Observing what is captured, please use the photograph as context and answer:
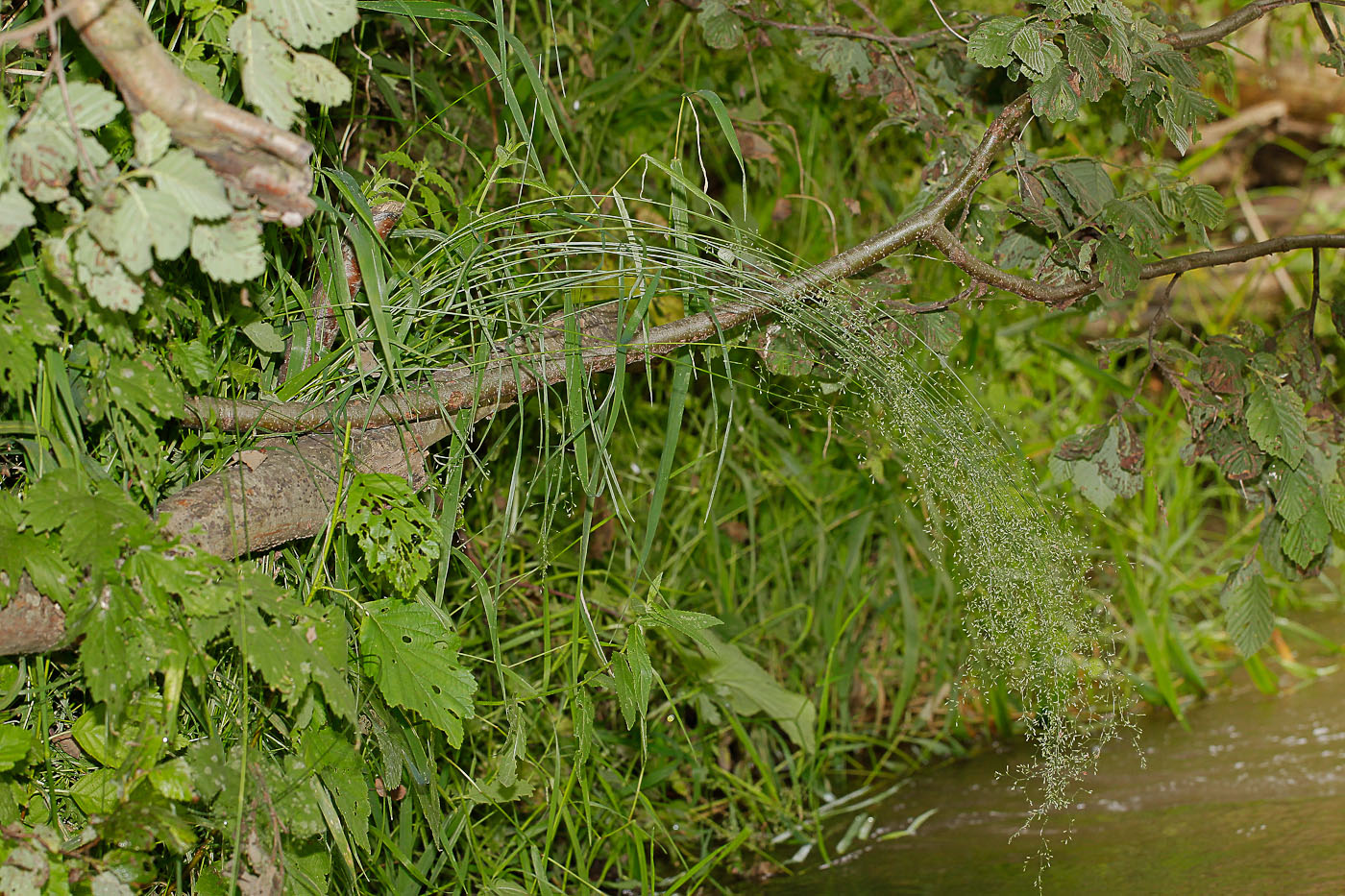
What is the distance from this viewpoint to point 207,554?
108cm

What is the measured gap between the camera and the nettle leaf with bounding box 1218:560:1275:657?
164cm

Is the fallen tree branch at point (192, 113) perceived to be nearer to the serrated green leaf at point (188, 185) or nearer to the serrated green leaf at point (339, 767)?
the serrated green leaf at point (188, 185)

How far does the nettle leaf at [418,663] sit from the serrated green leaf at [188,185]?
53 centimetres

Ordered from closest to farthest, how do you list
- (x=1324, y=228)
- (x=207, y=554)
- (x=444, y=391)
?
(x=207, y=554), (x=444, y=391), (x=1324, y=228)

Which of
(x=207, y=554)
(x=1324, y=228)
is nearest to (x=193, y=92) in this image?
(x=207, y=554)

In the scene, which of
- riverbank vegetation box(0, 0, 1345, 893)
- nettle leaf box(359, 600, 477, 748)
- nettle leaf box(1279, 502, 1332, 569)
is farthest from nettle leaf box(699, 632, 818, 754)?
nettle leaf box(1279, 502, 1332, 569)

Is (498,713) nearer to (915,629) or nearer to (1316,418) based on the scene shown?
(915,629)

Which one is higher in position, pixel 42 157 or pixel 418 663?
pixel 42 157

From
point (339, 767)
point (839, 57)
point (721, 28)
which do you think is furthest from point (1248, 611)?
point (339, 767)

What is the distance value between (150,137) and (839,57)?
3.79 ft

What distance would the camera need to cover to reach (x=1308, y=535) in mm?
1548

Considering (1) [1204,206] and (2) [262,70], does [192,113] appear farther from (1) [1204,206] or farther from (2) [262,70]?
(1) [1204,206]

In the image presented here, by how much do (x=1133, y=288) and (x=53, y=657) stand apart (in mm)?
1491

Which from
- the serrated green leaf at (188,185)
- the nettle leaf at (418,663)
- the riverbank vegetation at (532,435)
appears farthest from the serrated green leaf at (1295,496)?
the serrated green leaf at (188,185)
